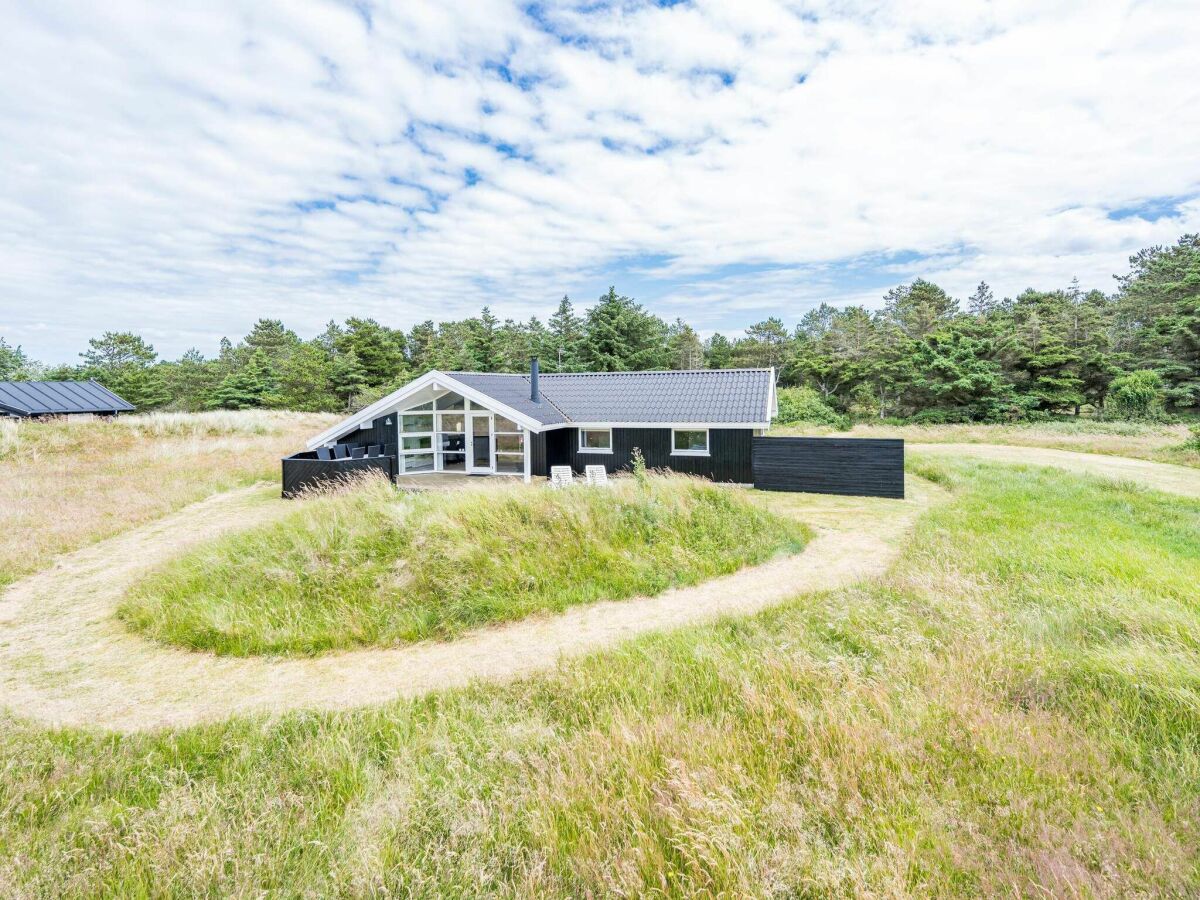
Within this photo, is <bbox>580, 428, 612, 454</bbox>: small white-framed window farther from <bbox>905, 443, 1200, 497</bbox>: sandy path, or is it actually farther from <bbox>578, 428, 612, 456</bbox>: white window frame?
<bbox>905, 443, 1200, 497</bbox>: sandy path

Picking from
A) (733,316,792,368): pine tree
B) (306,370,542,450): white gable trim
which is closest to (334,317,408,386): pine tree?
(306,370,542,450): white gable trim

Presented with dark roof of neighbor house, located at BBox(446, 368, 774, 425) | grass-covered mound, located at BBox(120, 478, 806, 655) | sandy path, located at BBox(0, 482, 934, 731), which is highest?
dark roof of neighbor house, located at BBox(446, 368, 774, 425)

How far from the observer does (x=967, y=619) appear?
5824 mm

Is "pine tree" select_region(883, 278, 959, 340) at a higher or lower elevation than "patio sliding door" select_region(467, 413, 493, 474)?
higher

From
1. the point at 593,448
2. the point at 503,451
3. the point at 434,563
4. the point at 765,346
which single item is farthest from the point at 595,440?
the point at 765,346

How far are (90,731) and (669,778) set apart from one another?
499 cm

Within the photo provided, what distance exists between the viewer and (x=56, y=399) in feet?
93.2

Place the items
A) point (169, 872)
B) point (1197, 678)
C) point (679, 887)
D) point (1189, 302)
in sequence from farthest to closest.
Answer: point (1189, 302) → point (1197, 678) → point (169, 872) → point (679, 887)

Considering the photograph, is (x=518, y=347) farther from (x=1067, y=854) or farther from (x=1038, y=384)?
(x=1067, y=854)

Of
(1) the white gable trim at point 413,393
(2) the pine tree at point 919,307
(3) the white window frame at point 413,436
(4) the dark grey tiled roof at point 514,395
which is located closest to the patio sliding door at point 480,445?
(1) the white gable trim at point 413,393

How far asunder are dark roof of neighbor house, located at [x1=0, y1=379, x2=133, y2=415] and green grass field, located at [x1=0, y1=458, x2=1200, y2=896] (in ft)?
105

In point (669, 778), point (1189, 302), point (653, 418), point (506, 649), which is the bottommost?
point (506, 649)

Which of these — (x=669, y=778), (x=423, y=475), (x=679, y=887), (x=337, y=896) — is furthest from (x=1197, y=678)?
(x=423, y=475)

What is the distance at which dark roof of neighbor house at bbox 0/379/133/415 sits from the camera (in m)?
26.3
